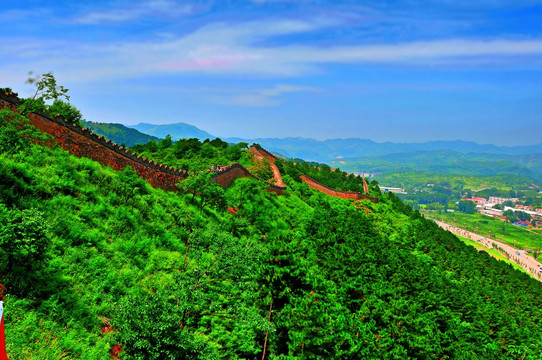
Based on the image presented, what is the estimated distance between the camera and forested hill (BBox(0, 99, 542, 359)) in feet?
39.3

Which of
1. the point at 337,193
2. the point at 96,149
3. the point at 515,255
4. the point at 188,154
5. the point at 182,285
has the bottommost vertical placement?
the point at 515,255

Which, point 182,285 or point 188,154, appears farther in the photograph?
point 188,154

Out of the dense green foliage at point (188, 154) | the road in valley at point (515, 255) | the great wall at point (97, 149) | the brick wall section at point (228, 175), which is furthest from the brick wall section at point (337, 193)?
the road in valley at point (515, 255)

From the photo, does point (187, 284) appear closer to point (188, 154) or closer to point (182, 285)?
point (182, 285)

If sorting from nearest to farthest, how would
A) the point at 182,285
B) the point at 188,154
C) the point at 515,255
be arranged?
the point at 182,285, the point at 188,154, the point at 515,255

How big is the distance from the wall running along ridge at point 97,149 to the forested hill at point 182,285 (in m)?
1.35

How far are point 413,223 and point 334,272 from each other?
44.3 meters

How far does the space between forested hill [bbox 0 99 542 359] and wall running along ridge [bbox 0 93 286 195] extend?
1.35m

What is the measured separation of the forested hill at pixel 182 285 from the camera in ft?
39.3

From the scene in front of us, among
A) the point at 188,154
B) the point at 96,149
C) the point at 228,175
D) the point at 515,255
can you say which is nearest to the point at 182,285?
the point at 96,149

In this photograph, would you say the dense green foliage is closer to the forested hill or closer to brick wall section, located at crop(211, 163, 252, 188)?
brick wall section, located at crop(211, 163, 252, 188)

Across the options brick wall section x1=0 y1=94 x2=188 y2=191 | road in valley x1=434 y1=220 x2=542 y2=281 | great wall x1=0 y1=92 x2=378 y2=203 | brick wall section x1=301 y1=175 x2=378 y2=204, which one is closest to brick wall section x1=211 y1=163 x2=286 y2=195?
great wall x1=0 y1=92 x2=378 y2=203

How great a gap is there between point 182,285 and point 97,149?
1534 cm

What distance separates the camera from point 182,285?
49.5 ft
